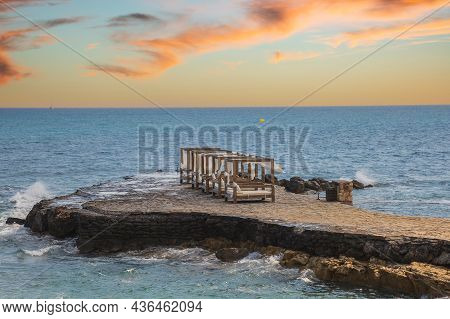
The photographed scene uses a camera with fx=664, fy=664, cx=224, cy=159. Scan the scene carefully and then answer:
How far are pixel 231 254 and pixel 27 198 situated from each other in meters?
26.5

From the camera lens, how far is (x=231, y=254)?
25.0 metres

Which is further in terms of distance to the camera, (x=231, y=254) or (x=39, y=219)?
(x=39, y=219)

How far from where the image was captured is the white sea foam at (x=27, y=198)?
40.6 metres

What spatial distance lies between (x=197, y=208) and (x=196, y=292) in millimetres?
7108

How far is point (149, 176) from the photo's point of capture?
4238 centimetres

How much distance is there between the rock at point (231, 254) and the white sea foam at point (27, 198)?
17075mm

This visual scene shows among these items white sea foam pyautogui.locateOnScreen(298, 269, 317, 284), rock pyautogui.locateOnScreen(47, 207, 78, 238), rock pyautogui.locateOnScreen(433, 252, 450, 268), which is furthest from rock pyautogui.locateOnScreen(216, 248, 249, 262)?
rock pyautogui.locateOnScreen(47, 207, 78, 238)

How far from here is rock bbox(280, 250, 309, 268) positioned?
77.6 ft

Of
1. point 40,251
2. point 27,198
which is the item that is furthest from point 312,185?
point 40,251

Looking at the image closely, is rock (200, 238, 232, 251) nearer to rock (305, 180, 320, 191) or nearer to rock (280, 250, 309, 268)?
rock (280, 250, 309, 268)

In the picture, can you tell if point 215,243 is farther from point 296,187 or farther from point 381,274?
point 296,187

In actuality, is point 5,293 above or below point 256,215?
below
